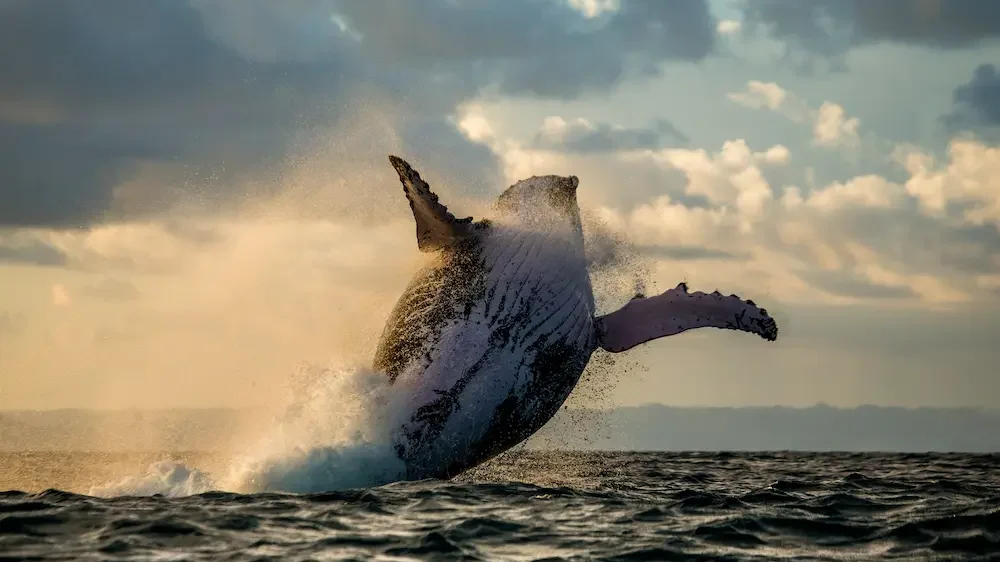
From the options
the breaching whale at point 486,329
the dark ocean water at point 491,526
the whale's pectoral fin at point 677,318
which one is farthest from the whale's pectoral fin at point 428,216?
the dark ocean water at point 491,526

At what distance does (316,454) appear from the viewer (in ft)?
41.1

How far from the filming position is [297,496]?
11742 mm

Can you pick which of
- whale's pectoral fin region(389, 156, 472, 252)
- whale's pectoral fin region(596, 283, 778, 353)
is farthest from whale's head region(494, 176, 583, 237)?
whale's pectoral fin region(596, 283, 778, 353)

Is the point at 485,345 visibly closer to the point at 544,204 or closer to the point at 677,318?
the point at 544,204

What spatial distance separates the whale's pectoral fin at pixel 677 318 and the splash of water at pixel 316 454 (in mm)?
3517

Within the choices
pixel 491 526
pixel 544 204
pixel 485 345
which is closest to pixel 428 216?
pixel 485 345

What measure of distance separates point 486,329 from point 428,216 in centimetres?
163

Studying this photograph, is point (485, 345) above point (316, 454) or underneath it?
above

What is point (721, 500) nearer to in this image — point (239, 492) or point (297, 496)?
point (297, 496)

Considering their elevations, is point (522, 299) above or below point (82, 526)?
above

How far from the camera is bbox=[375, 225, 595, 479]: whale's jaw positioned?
12.8 m

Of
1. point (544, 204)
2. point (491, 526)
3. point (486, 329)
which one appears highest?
point (544, 204)

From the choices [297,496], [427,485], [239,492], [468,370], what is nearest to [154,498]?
[239,492]

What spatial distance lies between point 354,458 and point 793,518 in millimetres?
5062
